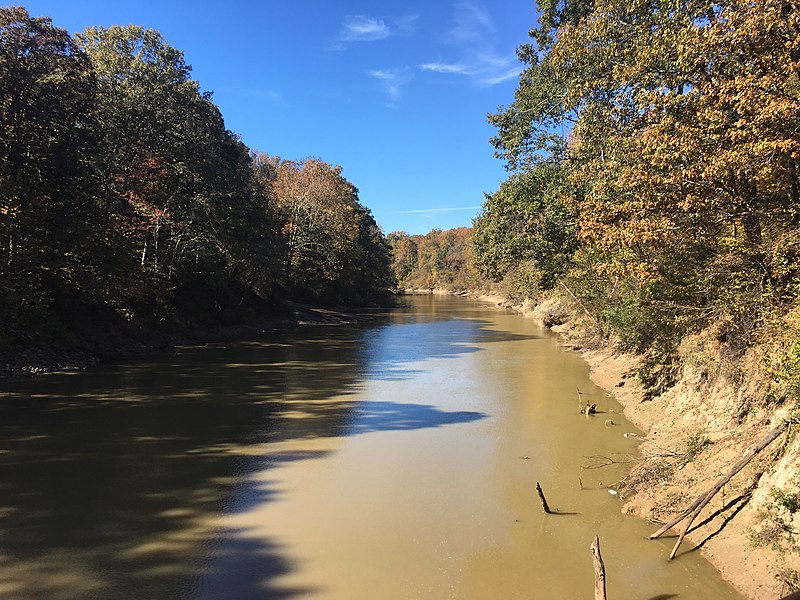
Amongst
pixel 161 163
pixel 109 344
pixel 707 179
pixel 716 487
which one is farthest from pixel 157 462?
pixel 161 163

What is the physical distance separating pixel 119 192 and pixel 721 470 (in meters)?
24.2

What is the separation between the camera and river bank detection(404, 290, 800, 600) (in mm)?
5512

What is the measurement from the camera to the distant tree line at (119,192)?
16.1 m

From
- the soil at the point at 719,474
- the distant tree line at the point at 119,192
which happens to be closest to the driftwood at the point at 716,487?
the soil at the point at 719,474

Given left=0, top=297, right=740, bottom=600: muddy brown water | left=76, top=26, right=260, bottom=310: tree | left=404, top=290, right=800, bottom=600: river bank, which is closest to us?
left=404, top=290, right=800, bottom=600: river bank

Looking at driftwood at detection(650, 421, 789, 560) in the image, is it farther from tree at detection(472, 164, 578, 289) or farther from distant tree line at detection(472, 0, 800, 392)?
tree at detection(472, 164, 578, 289)

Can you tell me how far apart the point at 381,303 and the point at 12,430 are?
50.2 metres

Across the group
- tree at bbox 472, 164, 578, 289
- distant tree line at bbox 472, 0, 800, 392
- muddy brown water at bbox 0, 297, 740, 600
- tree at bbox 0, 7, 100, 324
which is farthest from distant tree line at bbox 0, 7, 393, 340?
distant tree line at bbox 472, 0, 800, 392

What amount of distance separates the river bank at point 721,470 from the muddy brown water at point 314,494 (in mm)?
330

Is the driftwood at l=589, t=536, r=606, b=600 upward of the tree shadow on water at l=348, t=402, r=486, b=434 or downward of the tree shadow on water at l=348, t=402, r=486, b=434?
upward

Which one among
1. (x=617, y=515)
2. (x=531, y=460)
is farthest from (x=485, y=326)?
(x=617, y=515)

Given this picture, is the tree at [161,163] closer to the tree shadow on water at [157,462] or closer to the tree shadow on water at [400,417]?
the tree shadow on water at [157,462]

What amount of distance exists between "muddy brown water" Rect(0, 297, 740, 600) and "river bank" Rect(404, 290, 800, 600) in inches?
13.0

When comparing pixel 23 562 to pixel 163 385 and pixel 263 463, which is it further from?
pixel 163 385
